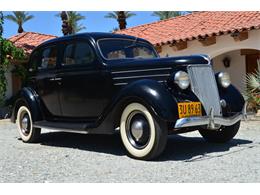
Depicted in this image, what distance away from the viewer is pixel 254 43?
38.7 ft

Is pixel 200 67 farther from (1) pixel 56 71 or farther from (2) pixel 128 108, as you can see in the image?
(1) pixel 56 71

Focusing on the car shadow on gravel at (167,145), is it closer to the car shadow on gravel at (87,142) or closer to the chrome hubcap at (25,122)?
the car shadow on gravel at (87,142)

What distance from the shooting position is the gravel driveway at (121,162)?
4.19m

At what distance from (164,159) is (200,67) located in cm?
127

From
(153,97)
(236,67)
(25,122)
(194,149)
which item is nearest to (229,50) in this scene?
(236,67)

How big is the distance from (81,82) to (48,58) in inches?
46.5

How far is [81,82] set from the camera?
6016 mm

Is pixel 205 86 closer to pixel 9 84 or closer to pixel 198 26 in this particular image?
pixel 198 26

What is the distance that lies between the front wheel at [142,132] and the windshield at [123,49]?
43.7 inches

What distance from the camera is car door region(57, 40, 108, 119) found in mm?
5799

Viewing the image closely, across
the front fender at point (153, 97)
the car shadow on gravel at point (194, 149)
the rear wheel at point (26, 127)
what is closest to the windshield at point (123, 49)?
the front fender at point (153, 97)

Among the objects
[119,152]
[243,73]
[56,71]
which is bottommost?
[243,73]

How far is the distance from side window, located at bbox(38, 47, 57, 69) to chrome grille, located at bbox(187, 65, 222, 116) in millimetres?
2485

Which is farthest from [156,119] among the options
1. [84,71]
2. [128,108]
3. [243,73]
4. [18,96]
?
[243,73]
